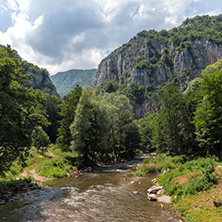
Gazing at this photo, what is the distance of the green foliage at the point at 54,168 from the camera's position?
81.0 feet

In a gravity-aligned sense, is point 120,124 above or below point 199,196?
above

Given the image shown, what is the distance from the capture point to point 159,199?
14.1m

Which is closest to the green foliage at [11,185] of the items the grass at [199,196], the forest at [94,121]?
the forest at [94,121]

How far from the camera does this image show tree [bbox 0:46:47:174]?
12.8m

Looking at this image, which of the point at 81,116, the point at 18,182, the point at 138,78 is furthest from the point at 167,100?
the point at 138,78

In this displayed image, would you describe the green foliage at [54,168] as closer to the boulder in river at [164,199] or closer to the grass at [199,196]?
the boulder in river at [164,199]

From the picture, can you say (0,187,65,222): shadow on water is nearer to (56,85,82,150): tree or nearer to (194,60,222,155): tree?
(56,85,82,150): tree

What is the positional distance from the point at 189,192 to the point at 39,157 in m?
29.7

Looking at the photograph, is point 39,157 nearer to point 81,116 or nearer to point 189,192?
point 81,116

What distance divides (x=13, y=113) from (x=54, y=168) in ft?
54.9

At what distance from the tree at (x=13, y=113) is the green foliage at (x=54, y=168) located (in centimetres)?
1085

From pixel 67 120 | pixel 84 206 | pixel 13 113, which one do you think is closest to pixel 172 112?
pixel 67 120

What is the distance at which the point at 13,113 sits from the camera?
44.8 feet

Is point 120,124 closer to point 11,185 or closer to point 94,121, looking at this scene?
point 94,121
